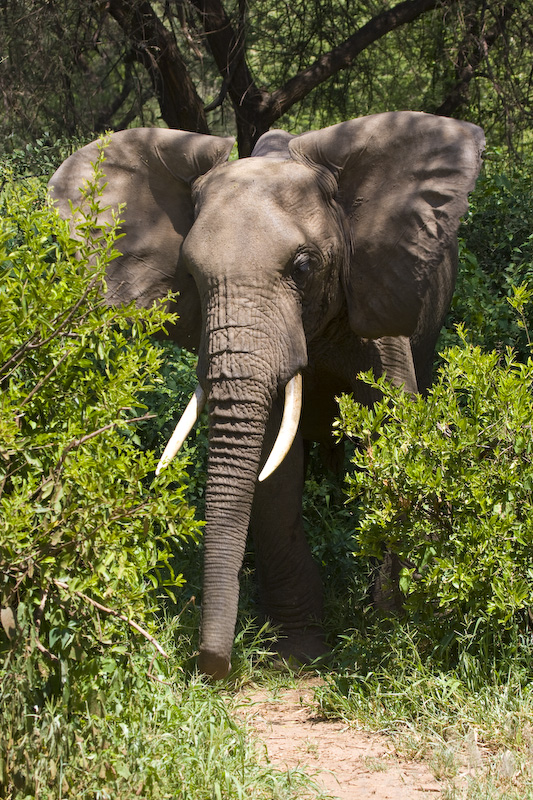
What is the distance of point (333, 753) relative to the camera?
13.0 ft

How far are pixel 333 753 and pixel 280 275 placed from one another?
201 centimetres

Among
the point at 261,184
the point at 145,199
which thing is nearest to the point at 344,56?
the point at 145,199

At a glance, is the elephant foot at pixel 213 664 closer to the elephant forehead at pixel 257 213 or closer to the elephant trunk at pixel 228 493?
the elephant trunk at pixel 228 493

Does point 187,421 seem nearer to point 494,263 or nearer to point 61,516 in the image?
point 61,516

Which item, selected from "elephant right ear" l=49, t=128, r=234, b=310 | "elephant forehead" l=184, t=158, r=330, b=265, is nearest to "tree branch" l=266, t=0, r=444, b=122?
→ "elephant right ear" l=49, t=128, r=234, b=310

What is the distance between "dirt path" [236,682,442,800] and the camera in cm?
357

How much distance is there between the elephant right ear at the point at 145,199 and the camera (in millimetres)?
5434

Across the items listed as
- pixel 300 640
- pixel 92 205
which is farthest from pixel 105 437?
pixel 300 640

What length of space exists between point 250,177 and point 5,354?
84.3 inches

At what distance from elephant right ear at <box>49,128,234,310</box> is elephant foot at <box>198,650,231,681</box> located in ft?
6.33

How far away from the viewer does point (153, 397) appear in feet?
20.9

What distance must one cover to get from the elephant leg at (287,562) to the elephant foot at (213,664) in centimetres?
94

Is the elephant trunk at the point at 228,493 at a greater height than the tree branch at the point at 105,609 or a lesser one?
greater

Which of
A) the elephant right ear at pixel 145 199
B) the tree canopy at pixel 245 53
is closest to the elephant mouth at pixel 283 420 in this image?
the elephant right ear at pixel 145 199
